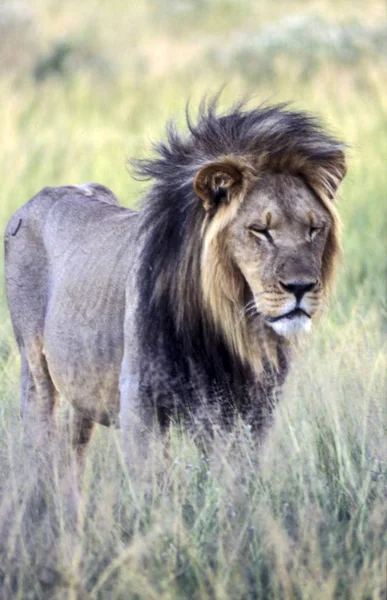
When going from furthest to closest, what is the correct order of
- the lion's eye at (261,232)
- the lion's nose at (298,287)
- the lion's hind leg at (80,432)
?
the lion's hind leg at (80,432)
the lion's eye at (261,232)
the lion's nose at (298,287)

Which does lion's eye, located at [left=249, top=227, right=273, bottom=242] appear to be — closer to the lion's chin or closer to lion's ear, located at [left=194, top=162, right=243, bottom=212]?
lion's ear, located at [left=194, top=162, right=243, bottom=212]

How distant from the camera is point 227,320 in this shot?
13.3 feet

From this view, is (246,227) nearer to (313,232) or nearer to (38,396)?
(313,232)

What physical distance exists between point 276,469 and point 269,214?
85 centimetres

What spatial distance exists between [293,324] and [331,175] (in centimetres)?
61

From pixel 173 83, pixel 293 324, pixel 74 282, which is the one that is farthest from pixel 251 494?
pixel 173 83

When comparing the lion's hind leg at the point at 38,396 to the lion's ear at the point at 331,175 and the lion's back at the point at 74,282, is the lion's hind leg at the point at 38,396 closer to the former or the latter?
the lion's back at the point at 74,282

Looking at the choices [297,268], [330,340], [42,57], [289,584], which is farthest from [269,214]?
[42,57]

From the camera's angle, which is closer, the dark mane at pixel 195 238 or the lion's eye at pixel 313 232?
the lion's eye at pixel 313 232

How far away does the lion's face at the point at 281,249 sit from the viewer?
12.3ft

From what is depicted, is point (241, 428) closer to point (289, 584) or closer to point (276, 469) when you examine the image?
point (276, 469)

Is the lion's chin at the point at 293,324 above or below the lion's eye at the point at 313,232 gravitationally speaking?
below

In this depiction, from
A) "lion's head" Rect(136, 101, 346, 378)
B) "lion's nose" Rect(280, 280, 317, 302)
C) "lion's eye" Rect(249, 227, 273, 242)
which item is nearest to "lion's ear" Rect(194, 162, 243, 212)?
"lion's head" Rect(136, 101, 346, 378)

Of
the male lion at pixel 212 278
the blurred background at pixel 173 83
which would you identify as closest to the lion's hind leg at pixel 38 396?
the male lion at pixel 212 278
